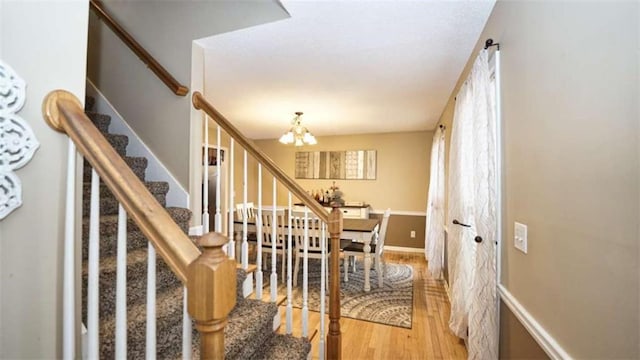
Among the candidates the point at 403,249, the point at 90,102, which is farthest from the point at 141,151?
the point at 403,249

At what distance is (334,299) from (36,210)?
1487 mm

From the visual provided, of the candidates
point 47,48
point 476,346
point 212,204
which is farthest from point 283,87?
point 212,204

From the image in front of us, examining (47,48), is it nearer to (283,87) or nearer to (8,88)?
(8,88)

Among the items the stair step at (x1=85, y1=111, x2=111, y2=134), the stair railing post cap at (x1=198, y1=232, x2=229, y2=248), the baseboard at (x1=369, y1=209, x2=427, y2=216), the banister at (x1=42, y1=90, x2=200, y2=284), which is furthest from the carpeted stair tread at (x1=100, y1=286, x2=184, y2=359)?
the baseboard at (x1=369, y1=209, x2=427, y2=216)

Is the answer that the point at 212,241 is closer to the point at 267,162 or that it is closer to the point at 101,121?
the point at 267,162

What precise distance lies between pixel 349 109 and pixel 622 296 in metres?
3.37

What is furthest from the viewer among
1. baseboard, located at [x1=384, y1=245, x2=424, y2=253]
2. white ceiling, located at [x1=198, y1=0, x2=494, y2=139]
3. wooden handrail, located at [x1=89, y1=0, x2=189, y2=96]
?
baseboard, located at [x1=384, y1=245, x2=424, y2=253]

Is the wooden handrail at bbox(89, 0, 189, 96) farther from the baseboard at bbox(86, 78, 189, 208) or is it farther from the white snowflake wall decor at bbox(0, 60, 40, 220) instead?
the white snowflake wall decor at bbox(0, 60, 40, 220)

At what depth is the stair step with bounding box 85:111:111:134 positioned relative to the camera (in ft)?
7.10

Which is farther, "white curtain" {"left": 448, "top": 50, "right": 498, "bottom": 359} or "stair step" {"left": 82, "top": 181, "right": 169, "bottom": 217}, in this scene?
"stair step" {"left": 82, "top": 181, "right": 169, "bottom": 217}

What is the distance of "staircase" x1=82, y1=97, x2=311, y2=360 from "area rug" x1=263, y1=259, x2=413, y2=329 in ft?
3.93

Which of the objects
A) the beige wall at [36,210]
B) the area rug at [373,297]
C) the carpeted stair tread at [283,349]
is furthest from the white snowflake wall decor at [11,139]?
the area rug at [373,297]

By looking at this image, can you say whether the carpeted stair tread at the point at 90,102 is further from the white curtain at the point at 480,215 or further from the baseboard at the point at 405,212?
the baseboard at the point at 405,212

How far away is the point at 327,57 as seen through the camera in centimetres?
228
